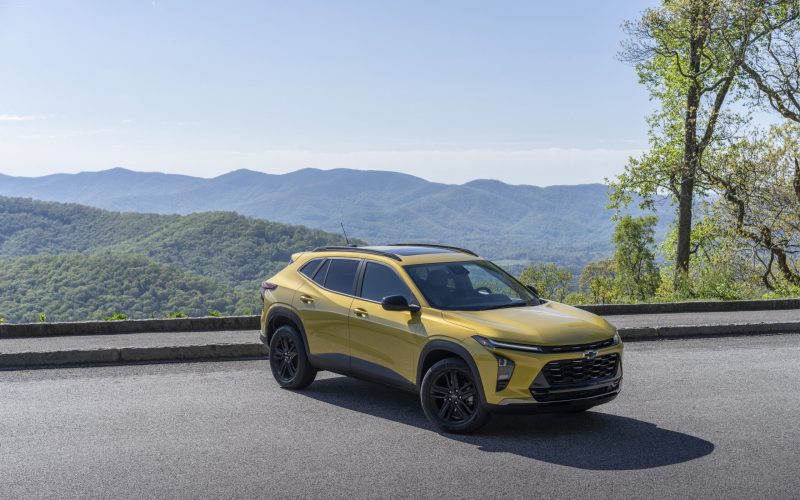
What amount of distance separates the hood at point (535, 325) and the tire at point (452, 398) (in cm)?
40

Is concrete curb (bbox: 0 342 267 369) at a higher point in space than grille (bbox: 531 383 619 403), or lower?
lower

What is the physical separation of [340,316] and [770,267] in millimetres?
24353

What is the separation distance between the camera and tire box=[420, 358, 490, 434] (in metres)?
7.53

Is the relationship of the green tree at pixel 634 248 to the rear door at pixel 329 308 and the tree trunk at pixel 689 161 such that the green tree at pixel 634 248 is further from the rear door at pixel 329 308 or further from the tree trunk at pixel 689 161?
the rear door at pixel 329 308

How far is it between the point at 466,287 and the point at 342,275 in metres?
1.51

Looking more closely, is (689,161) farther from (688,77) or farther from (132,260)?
(132,260)

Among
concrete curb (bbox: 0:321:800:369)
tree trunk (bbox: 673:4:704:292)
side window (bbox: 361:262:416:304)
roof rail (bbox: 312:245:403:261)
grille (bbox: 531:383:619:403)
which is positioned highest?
tree trunk (bbox: 673:4:704:292)

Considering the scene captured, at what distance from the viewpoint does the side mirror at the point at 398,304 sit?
8047mm

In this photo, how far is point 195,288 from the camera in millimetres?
85750

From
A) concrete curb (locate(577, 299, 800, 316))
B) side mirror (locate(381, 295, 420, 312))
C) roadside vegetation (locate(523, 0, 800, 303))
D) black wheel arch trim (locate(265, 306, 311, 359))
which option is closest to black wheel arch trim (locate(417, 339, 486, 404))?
side mirror (locate(381, 295, 420, 312))

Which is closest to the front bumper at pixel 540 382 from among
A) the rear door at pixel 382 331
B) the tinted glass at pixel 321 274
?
the rear door at pixel 382 331

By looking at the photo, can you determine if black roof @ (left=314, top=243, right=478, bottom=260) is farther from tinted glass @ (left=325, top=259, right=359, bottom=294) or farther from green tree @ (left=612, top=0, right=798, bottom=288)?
green tree @ (left=612, top=0, right=798, bottom=288)

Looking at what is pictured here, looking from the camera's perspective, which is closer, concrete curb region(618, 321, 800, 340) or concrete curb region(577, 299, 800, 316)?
Answer: concrete curb region(618, 321, 800, 340)

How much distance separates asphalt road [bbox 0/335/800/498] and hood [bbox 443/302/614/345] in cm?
89
